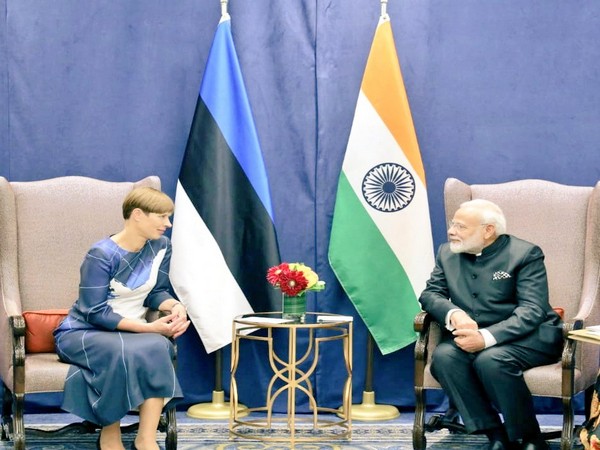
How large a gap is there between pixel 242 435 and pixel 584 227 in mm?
1996

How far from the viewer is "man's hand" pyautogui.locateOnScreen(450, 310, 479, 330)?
15.4 feet

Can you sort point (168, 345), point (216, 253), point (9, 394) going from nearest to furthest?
point (168, 345)
point (9, 394)
point (216, 253)

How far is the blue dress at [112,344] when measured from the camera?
445cm

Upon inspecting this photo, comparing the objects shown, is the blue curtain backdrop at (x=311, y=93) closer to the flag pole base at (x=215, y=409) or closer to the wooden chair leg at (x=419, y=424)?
the flag pole base at (x=215, y=409)

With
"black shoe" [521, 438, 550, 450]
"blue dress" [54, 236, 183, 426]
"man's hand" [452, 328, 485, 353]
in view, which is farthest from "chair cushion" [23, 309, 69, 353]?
"black shoe" [521, 438, 550, 450]

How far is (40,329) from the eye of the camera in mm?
4777

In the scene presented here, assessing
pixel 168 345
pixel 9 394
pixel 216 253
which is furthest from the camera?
pixel 216 253

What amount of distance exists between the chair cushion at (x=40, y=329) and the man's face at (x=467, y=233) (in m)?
1.86

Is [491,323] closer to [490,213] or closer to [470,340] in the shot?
[470,340]

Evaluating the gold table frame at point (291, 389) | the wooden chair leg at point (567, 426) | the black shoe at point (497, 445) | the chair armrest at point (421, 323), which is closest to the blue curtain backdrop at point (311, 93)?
the gold table frame at point (291, 389)

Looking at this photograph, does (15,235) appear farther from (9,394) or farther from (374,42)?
(374,42)

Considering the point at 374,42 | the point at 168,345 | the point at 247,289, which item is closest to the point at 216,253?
the point at 247,289

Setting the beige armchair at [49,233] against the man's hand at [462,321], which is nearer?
the man's hand at [462,321]

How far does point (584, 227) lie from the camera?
17.4 ft
